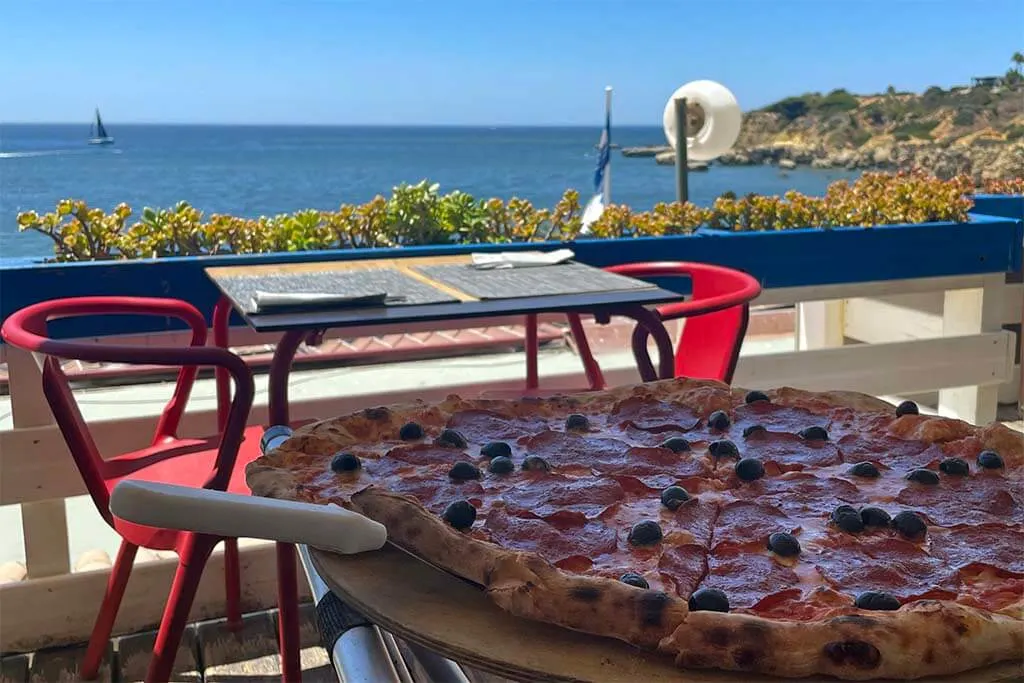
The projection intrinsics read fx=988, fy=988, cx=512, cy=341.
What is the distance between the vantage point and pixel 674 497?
1195mm

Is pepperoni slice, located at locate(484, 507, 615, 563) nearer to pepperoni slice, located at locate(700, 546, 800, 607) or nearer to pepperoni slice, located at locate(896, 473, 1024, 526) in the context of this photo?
pepperoni slice, located at locate(700, 546, 800, 607)

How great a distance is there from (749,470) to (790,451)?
0.15m

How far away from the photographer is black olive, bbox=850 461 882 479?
1.29 m

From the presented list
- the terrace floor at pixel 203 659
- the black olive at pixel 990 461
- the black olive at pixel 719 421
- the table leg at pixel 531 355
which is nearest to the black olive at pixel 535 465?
the black olive at pixel 719 421

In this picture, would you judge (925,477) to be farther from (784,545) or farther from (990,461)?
(784,545)

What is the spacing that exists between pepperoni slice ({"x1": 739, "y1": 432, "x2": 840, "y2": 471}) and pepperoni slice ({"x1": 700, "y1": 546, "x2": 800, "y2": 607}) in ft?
1.05

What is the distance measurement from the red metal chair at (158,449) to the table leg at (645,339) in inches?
37.8

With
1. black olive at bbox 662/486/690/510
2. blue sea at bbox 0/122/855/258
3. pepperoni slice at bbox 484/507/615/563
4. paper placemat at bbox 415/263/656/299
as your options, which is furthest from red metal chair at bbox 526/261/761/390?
blue sea at bbox 0/122/855/258

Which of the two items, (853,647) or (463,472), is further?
(463,472)

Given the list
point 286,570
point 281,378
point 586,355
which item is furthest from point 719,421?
point 586,355

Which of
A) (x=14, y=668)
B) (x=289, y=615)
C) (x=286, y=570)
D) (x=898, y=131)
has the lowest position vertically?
(x=14, y=668)

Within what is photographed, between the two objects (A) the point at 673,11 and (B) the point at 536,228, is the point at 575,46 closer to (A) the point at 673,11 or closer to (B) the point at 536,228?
(A) the point at 673,11

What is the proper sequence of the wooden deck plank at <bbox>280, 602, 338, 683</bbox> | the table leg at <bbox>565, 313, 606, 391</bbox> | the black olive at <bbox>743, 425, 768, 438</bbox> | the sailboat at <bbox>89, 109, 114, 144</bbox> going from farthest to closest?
the sailboat at <bbox>89, 109, 114, 144</bbox> → the table leg at <bbox>565, 313, 606, 391</bbox> → the wooden deck plank at <bbox>280, 602, 338, 683</bbox> → the black olive at <bbox>743, 425, 768, 438</bbox>

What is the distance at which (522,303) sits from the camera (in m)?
2.35
